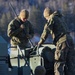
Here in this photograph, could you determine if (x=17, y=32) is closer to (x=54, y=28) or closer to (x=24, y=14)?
(x=24, y=14)

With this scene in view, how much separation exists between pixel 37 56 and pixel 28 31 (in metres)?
1.34

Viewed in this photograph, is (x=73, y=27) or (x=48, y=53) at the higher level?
(x=73, y=27)

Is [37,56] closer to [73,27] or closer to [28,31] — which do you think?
[28,31]

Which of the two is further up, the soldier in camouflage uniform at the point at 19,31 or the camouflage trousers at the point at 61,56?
the soldier in camouflage uniform at the point at 19,31

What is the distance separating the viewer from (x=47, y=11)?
12.4 m

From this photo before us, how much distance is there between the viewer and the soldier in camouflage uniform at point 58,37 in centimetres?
1206

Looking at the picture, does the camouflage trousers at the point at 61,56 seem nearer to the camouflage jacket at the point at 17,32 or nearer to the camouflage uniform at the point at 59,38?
the camouflage uniform at the point at 59,38

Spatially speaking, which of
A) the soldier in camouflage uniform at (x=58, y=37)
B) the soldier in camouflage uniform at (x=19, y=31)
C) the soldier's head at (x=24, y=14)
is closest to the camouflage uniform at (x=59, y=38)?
the soldier in camouflage uniform at (x=58, y=37)

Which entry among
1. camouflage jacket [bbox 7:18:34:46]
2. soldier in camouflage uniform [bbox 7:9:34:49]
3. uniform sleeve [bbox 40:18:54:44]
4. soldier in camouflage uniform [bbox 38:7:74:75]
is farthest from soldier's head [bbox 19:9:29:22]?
uniform sleeve [bbox 40:18:54:44]

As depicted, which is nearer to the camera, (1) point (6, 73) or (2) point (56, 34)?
(1) point (6, 73)

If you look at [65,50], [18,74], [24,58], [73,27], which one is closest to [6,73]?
[18,74]

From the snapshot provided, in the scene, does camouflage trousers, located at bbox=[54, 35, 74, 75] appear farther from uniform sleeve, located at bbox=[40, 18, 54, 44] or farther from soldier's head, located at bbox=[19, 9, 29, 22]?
soldier's head, located at bbox=[19, 9, 29, 22]

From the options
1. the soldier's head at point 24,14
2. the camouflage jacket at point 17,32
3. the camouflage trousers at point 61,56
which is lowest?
the camouflage trousers at point 61,56

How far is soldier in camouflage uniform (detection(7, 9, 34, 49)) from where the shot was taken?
501 inches
